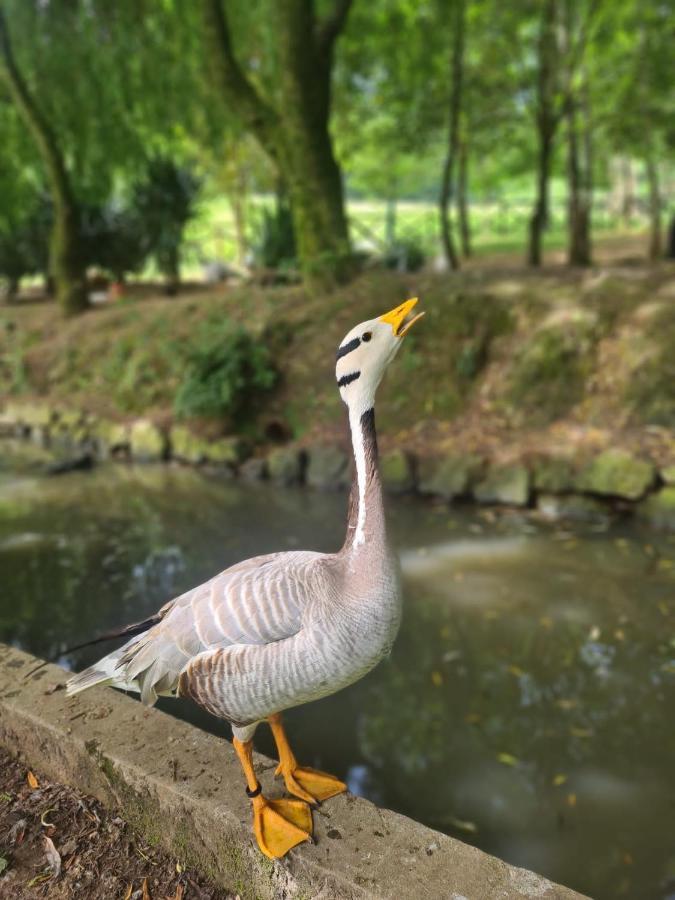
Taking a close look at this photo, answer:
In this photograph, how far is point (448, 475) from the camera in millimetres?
7238

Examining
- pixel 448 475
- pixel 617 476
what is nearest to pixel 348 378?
pixel 617 476

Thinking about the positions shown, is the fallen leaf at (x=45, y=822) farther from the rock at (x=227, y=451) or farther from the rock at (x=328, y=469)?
the rock at (x=227, y=451)

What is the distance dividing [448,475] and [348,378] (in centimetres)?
550

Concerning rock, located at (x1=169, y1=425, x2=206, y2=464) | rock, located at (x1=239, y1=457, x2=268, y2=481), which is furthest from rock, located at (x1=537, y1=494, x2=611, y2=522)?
rock, located at (x1=169, y1=425, x2=206, y2=464)

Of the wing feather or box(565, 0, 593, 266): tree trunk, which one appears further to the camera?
box(565, 0, 593, 266): tree trunk

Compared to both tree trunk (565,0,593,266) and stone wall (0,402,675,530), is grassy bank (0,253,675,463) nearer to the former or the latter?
stone wall (0,402,675,530)

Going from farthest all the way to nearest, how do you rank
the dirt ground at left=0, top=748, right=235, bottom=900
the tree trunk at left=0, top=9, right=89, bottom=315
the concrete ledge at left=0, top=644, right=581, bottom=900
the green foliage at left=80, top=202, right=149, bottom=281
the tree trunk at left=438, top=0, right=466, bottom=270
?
the green foliage at left=80, top=202, right=149, bottom=281, the tree trunk at left=0, top=9, right=89, bottom=315, the tree trunk at left=438, top=0, right=466, bottom=270, the dirt ground at left=0, top=748, right=235, bottom=900, the concrete ledge at left=0, top=644, right=581, bottom=900

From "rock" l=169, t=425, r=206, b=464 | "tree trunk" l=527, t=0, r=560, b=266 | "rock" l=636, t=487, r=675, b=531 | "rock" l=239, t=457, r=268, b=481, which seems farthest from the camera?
"tree trunk" l=527, t=0, r=560, b=266

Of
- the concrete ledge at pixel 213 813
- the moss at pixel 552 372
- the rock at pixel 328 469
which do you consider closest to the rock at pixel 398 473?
the rock at pixel 328 469

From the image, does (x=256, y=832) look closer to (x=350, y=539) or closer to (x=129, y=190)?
(x=350, y=539)

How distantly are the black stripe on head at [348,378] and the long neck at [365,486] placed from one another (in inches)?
3.2

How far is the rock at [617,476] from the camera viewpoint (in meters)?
6.39

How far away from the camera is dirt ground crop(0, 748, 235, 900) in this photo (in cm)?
200

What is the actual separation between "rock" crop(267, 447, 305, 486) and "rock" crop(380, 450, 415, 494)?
1.11 meters
